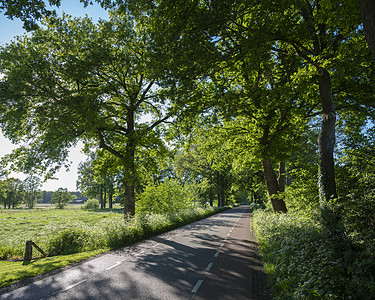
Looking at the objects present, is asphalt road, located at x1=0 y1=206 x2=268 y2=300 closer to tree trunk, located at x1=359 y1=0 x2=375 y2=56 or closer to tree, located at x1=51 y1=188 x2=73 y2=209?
tree trunk, located at x1=359 y1=0 x2=375 y2=56

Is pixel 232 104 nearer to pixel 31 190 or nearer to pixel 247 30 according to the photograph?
pixel 247 30

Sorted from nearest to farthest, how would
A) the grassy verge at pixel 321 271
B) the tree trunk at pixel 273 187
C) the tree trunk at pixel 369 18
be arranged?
the grassy verge at pixel 321 271, the tree trunk at pixel 369 18, the tree trunk at pixel 273 187

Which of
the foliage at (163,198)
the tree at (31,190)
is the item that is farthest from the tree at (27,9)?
the tree at (31,190)

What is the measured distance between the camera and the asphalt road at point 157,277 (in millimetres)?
5344

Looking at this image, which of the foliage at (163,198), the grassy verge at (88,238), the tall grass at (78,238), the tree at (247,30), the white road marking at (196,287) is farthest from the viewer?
the foliage at (163,198)

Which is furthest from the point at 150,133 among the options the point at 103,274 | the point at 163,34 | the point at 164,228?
the point at 103,274

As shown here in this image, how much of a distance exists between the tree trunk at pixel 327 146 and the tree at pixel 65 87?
6.06 metres

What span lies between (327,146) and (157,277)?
24.1 feet

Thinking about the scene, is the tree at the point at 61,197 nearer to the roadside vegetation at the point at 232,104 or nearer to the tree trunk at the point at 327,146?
the roadside vegetation at the point at 232,104

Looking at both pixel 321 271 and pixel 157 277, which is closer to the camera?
pixel 321 271

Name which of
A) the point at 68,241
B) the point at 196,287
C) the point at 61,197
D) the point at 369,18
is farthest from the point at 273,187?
the point at 61,197

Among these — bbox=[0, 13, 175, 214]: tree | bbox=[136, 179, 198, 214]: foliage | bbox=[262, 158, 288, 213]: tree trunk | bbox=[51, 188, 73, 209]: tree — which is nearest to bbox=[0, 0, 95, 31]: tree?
bbox=[0, 13, 175, 214]: tree

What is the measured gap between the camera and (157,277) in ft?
20.9

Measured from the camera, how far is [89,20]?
551 inches
